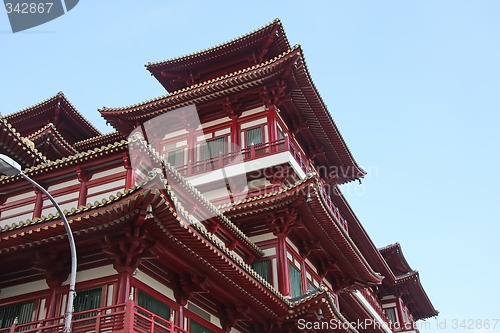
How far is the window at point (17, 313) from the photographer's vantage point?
16375 mm

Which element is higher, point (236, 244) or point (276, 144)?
point (276, 144)

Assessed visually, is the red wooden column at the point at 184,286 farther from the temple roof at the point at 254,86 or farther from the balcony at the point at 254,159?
the temple roof at the point at 254,86

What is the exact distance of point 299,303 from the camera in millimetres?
20094

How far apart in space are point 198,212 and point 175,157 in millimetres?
8495

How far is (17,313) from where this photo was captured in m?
16.6

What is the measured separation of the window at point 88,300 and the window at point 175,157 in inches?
524

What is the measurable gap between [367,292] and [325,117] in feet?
46.8

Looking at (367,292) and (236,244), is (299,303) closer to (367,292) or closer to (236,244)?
(236,244)

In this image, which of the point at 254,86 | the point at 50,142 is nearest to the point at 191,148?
the point at 254,86

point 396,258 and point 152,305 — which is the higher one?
point 396,258

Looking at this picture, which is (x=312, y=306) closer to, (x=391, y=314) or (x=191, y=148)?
(x=191, y=148)

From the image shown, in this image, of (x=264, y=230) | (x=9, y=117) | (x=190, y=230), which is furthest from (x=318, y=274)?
(x=9, y=117)

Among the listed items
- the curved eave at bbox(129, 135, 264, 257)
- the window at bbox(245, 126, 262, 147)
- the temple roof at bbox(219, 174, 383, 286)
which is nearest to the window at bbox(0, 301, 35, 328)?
the curved eave at bbox(129, 135, 264, 257)

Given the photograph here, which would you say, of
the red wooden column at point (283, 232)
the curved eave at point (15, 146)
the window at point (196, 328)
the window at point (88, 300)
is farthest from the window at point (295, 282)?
the curved eave at point (15, 146)
